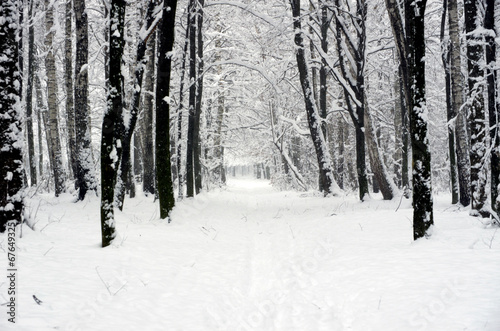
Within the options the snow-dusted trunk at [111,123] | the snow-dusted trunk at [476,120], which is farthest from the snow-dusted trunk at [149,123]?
the snow-dusted trunk at [476,120]

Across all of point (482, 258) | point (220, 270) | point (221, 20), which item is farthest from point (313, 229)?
point (221, 20)

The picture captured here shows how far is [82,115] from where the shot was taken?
10320 millimetres

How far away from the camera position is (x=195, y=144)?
15.6 metres

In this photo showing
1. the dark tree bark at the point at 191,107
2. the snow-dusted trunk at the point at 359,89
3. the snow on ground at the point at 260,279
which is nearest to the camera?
the snow on ground at the point at 260,279

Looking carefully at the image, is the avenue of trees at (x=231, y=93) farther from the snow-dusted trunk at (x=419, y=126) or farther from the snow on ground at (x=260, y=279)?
the snow on ground at (x=260, y=279)

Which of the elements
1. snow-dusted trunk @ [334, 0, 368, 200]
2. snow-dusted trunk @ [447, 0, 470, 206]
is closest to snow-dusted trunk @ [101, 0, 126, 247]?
snow-dusted trunk @ [334, 0, 368, 200]

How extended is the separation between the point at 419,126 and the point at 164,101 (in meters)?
6.10

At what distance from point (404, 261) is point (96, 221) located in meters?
6.92

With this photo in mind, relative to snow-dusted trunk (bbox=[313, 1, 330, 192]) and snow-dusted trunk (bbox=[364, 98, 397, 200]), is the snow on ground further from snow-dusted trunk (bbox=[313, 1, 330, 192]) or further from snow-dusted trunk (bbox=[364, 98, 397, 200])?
snow-dusted trunk (bbox=[313, 1, 330, 192])

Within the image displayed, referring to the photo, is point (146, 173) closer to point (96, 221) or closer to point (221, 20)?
point (96, 221)

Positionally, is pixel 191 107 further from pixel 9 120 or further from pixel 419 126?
pixel 419 126

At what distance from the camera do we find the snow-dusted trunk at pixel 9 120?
514 centimetres

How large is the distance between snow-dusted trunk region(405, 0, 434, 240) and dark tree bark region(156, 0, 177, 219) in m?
5.56

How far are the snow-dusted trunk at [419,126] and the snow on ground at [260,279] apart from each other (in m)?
0.51
